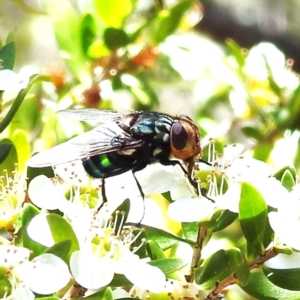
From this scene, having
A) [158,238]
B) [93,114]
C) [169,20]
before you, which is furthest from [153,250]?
[169,20]

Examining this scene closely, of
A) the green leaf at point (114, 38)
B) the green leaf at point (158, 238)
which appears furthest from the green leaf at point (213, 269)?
the green leaf at point (114, 38)

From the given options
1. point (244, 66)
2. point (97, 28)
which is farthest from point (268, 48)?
point (97, 28)

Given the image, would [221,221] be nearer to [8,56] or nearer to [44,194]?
[44,194]

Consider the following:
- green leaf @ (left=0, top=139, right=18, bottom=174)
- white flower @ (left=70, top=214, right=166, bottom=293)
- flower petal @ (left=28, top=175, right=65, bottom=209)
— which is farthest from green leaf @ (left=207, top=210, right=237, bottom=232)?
green leaf @ (left=0, top=139, right=18, bottom=174)

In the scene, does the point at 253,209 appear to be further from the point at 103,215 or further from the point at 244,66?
the point at 244,66

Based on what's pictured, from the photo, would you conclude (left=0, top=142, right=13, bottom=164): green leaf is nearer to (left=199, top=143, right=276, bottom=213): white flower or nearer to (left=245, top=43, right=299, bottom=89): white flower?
(left=199, top=143, right=276, bottom=213): white flower

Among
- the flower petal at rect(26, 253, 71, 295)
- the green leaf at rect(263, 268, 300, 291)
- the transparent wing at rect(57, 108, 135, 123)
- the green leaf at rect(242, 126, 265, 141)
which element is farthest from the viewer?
the green leaf at rect(242, 126, 265, 141)
